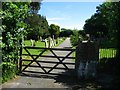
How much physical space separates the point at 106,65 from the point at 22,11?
547cm

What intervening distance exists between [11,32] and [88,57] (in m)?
3.72

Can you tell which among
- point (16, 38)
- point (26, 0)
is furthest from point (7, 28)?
point (26, 0)

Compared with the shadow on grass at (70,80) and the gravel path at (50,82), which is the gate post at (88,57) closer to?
the shadow on grass at (70,80)

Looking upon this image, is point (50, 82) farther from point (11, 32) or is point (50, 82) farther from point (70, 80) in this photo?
point (11, 32)

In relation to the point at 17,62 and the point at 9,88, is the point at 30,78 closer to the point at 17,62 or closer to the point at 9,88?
the point at 17,62

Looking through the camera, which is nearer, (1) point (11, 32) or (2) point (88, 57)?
(1) point (11, 32)

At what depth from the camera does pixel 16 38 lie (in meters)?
11.1

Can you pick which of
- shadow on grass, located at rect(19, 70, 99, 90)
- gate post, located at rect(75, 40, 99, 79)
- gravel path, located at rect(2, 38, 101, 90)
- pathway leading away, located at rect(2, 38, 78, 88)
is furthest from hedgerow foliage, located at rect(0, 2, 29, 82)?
gate post, located at rect(75, 40, 99, 79)

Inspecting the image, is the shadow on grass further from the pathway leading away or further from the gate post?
the gate post

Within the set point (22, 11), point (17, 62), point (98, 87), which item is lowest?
point (98, 87)

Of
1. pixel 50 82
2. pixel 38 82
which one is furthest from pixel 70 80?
pixel 38 82

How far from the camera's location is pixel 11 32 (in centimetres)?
1109

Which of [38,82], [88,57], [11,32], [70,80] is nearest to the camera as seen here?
[38,82]

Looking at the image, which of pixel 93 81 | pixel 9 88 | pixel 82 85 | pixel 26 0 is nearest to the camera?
pixel 9 88
